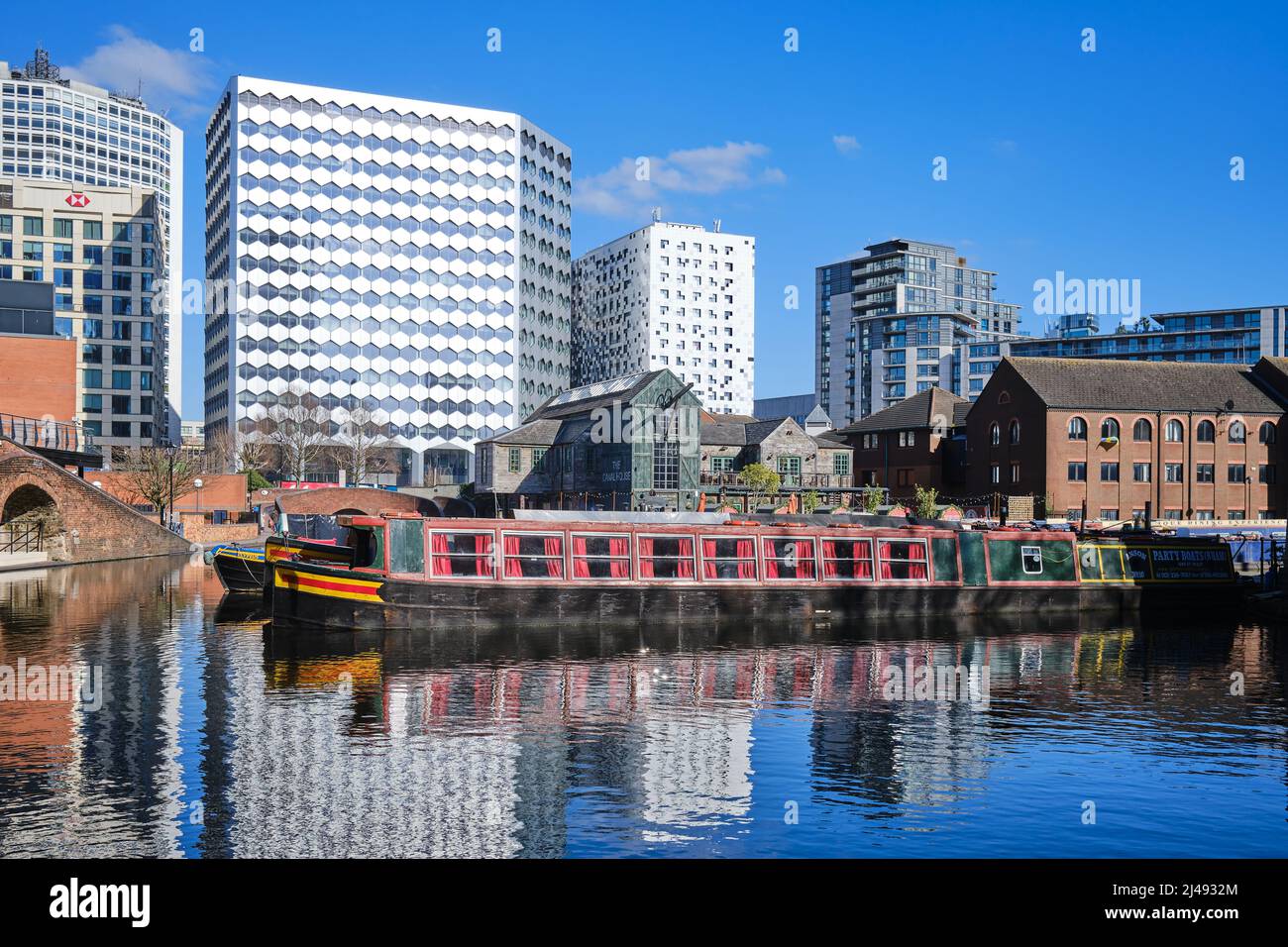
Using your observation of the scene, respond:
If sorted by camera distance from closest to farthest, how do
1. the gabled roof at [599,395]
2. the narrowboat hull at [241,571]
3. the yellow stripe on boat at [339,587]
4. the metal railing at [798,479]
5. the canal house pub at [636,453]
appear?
the yellow stripe on boat at [339,587] < the narrowboat hull at [241,571] < the canal house pub at [636,453] < the gabled roof at [599,395] < the metal railing at [798,479]

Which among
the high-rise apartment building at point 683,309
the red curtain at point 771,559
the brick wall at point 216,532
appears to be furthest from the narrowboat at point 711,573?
the high-rise apartment building at point 683,309

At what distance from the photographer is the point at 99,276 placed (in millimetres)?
118000

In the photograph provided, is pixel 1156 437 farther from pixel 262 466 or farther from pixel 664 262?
pixel 664 262

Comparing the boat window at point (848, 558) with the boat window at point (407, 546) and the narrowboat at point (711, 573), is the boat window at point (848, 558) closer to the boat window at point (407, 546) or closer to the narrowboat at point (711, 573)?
the narrowboat at point (711, 573)

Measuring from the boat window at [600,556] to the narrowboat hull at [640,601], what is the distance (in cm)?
69

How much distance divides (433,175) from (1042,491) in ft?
271

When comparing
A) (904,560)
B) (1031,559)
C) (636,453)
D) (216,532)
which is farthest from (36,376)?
(1031,559)

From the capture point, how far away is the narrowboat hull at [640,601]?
3178 cm

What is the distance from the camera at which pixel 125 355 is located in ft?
391

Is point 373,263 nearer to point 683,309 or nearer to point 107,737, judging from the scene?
point 683,309

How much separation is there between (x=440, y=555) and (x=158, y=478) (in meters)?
51.7

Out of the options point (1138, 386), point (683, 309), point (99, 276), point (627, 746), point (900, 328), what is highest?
point (683, 309)

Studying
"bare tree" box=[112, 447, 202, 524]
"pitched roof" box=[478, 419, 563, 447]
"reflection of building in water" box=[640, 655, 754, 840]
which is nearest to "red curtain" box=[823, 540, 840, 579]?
"reflection of building in water" box=[640, 655, 754, 840]
